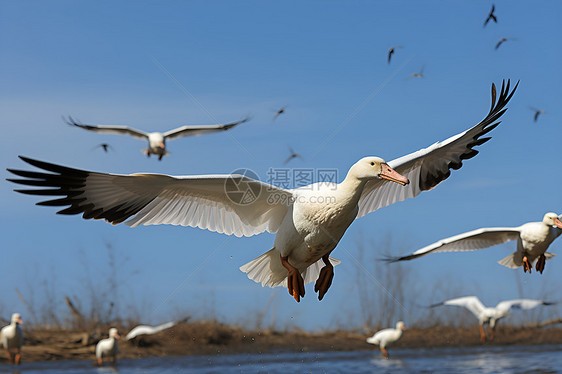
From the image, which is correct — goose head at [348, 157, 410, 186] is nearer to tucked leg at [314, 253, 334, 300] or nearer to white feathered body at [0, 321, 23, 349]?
tucked leg at [314, 253, 334, 300]

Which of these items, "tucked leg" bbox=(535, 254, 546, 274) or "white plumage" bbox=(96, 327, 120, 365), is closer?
"tucked leg" bbox=(535, 254, 546, 274)

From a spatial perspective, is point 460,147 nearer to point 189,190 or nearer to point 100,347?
point 189,190

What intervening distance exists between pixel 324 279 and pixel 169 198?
1817 millimetres

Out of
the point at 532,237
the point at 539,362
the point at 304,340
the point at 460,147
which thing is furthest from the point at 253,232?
the point at 304,340

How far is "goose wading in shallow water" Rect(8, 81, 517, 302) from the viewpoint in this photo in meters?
5.38

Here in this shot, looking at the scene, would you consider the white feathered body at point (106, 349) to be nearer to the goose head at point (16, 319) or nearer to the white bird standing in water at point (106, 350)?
the white bird standing in water at point (106, 350)

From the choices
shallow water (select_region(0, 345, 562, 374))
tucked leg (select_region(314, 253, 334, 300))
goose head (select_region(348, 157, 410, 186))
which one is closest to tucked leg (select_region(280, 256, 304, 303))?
tucked leg (select_region(314, 253, 334, 300))

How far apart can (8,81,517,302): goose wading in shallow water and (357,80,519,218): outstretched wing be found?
11 millimetres

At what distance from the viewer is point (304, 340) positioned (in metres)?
20.0

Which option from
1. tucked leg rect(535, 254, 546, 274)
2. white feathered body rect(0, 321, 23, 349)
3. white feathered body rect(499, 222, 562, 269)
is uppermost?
white feathered body rect(499, 222, 562, 269)

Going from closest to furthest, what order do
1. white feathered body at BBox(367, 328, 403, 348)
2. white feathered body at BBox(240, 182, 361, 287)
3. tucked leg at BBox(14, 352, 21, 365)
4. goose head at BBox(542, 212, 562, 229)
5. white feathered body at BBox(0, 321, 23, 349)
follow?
1. white feathered body at BBox(240, 182, 361, 287)
2. goose head at BBox(542, 212, 562, 229)
3. white feathered body at BBox(0, 321, 23, 349)
4. tucked leg at BBox(14, 352, 21, 365)
5. white feathered body at BBox(367, 328, 403, 348)

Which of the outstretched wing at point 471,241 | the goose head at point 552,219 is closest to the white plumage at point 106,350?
the outstretched wing at point 471,241

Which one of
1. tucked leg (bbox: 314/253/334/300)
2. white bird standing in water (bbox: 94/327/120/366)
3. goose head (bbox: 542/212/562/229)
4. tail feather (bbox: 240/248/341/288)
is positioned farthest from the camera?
white bird standing in water (bbox: 94/327/120/366)

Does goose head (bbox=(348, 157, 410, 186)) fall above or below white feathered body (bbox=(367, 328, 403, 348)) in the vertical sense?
above
